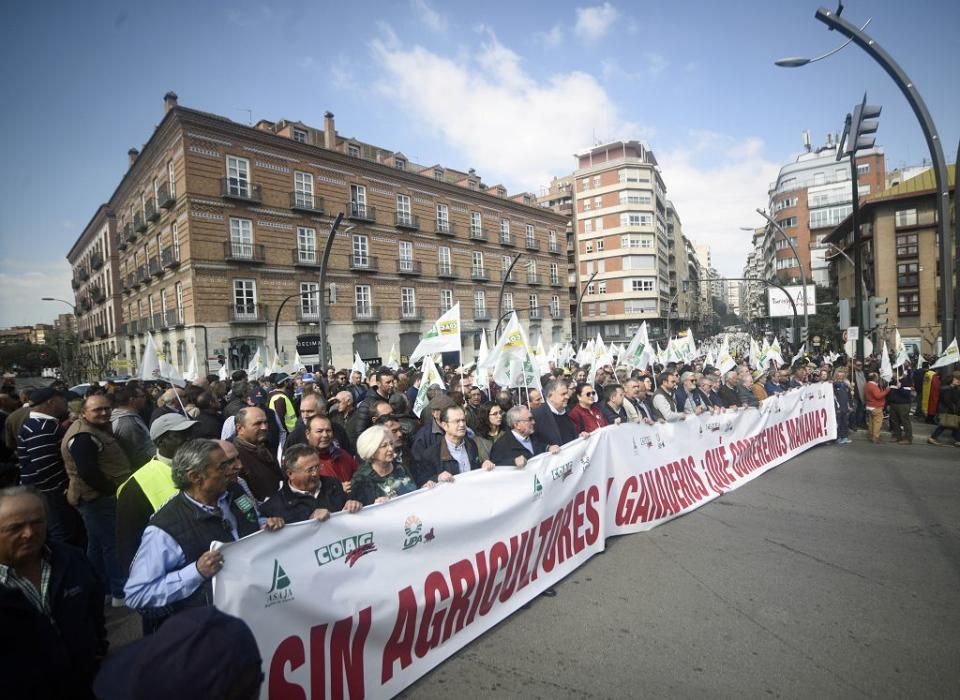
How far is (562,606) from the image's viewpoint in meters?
4.01

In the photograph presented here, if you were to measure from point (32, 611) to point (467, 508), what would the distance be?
237 centimetres

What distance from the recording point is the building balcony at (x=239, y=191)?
26.8m

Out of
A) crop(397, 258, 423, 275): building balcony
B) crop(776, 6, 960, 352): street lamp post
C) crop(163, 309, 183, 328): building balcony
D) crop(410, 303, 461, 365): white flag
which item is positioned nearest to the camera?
crop(776, 6, 960, 352): street lamp post

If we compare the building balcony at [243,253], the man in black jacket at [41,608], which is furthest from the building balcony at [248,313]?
the man in black jacket at [41,608]

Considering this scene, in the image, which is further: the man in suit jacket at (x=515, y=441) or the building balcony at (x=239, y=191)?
the building balcony at (x=239, y=191)

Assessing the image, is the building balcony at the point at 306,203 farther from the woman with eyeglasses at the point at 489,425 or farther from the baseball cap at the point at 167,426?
the baseball cap at the point at 167,426

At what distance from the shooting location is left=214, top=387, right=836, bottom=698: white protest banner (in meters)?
2.62

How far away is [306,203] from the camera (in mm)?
30703

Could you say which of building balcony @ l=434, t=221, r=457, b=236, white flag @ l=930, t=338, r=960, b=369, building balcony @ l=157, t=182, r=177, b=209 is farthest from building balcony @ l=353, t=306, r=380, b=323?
white flag @ l=930, t=338, r=960, b=369

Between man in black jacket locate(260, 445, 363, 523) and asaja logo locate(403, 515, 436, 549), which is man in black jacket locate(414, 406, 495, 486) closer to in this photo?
asaja logo locate(403, 515, 436, 549)

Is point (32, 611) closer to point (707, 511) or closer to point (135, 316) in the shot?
point (707, 511)

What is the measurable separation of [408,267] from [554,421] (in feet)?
104

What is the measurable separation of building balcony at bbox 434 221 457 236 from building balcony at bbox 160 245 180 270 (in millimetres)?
16976

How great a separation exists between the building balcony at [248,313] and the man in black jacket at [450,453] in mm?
25080
